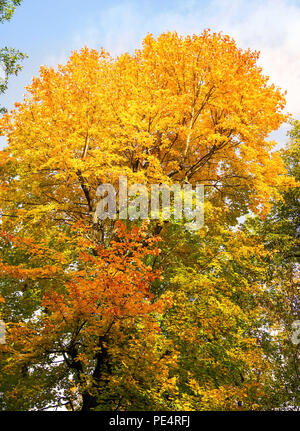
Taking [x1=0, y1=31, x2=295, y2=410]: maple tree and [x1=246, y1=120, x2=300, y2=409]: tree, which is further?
[x1=246, y1=120, x2=300, y2=409]: tree

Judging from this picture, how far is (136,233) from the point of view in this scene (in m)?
10.3

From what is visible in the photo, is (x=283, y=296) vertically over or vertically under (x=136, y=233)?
under

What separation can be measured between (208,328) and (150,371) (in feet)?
10.2

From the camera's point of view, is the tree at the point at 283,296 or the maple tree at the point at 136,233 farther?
the tree at the point at 283,296

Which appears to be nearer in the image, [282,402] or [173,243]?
[282,402]

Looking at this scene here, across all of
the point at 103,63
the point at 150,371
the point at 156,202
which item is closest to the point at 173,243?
the point at 156,202

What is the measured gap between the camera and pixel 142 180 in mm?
11609

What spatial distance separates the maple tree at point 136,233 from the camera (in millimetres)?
8680

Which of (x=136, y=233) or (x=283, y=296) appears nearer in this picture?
(x=136, y=233)

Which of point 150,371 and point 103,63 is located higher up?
point 103,63

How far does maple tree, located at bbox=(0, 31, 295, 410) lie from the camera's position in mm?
8680
